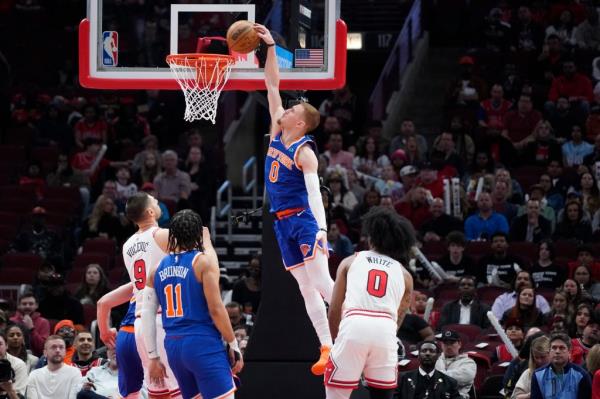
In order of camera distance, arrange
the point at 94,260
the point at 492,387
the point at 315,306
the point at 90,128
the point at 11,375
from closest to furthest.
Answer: the point at 315,306 < the point at 11,375 < the point at 492,387 < the point at 94,260 < the point at 90,128

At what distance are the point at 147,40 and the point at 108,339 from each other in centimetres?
350

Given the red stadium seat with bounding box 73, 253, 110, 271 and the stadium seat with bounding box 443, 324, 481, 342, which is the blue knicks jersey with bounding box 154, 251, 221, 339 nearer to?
the stadium seat with bounding box 443, 324, 481, 342

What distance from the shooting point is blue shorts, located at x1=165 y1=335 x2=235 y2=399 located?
8.96m

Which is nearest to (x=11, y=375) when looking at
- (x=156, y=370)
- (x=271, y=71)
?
(x=156, y=370)

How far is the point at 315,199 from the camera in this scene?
1006cm

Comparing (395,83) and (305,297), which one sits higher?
(395,83)

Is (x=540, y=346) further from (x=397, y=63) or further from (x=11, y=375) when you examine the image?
(x=397, y=63)

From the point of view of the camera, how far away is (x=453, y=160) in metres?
18.7

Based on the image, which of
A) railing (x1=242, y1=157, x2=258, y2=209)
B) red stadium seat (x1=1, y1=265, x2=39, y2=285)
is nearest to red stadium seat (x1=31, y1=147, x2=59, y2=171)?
railing (x1=242, y1=157, x2=258, y2=209)

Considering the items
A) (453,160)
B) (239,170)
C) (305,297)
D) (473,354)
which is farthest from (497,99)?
(305,297)

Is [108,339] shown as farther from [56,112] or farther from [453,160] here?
[56,112]

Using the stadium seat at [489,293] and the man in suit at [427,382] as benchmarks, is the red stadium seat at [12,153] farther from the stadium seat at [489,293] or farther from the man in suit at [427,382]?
the man in suit at [427,382]

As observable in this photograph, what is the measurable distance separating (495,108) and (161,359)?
11.6 m

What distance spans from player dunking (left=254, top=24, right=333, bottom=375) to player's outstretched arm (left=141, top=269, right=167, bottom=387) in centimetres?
135
